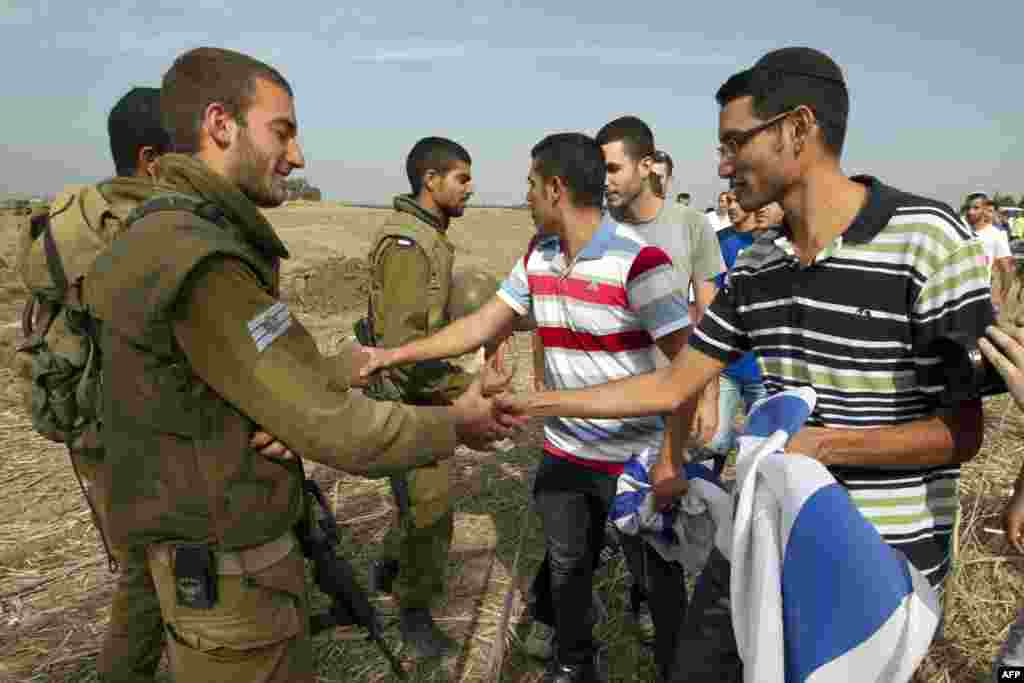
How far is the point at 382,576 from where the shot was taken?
14.8 ft

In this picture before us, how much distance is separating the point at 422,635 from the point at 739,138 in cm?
337

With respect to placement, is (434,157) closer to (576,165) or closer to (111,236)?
(576,165)

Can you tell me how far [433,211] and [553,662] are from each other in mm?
2903

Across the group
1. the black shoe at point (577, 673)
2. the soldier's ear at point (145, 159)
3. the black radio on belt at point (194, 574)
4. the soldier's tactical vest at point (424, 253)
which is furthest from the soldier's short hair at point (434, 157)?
the black shoe at point (577, 673)

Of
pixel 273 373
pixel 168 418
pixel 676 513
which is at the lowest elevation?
pixel 676 513

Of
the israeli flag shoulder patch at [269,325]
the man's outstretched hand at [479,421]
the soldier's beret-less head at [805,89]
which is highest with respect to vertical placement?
the soldier's beret-less head at [805,89]

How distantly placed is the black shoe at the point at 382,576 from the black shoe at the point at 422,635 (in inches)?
19.2

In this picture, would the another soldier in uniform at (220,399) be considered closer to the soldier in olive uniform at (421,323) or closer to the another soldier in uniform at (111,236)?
the another soldier in uniform at (111,236)

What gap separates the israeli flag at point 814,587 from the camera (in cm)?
158

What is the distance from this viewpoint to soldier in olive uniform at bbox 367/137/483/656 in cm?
383

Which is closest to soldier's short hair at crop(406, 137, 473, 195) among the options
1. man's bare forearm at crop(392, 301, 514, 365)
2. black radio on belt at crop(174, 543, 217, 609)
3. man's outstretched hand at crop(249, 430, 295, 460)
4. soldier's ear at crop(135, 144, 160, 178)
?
man's bare forearm at crop(392, 301, 514, 365)

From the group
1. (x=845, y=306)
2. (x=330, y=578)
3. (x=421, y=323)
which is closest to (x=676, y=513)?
(x=845, y=306)

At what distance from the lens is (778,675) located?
1.69 m

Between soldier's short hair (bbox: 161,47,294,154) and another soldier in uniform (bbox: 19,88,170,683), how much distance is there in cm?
85
